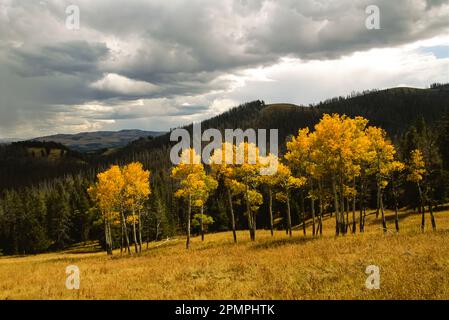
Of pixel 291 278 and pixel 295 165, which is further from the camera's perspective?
pixel 295 165

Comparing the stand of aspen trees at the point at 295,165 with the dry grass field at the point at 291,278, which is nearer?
the dry grass field at the point at 291,278

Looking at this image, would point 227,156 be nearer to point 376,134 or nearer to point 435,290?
point 376,134

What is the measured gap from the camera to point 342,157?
29719 millimetres

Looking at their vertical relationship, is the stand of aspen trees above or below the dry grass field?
above

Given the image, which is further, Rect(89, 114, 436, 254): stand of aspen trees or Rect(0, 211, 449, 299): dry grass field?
Rect(89, 114, 436, 254): stand of aspen trees

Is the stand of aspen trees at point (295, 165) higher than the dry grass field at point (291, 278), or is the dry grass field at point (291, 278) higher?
the stand of aspen trees at point (295, 165)

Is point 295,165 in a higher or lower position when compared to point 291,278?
higher

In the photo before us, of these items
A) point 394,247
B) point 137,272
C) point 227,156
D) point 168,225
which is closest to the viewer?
point 394,247
